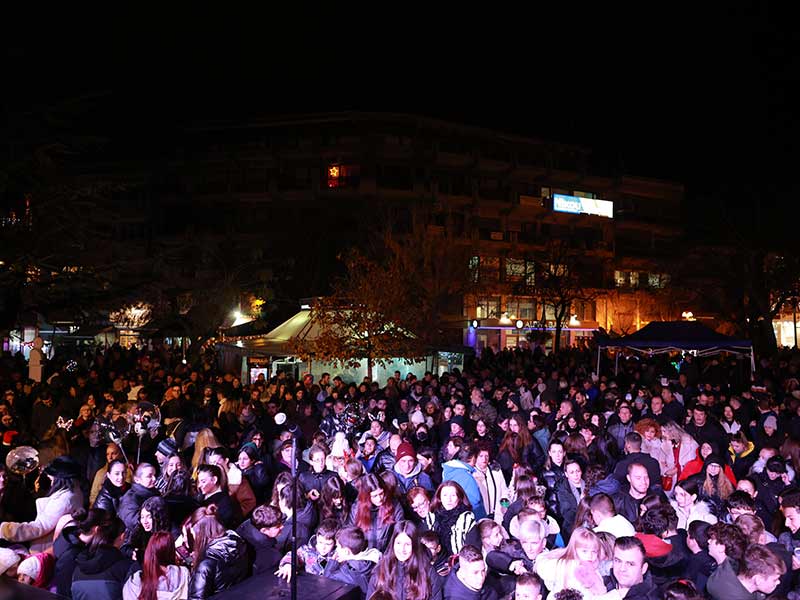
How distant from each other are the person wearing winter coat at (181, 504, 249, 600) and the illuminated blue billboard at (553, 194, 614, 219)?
48.7m

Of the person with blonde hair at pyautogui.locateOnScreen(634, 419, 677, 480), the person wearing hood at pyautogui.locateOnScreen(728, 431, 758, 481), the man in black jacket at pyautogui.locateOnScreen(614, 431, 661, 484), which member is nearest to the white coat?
the man in black jacket at pyautogui.locateOnScreen(614, 431, 661, 484)

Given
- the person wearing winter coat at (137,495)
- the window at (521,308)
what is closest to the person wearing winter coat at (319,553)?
the person wearing winter coat at (137,495)

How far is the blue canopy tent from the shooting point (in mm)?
17422

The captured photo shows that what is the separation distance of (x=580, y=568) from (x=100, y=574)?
3.02 metres

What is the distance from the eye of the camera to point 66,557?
459 centimetres

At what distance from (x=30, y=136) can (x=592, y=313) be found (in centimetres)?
4310

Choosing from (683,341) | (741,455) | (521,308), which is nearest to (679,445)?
(741,455)

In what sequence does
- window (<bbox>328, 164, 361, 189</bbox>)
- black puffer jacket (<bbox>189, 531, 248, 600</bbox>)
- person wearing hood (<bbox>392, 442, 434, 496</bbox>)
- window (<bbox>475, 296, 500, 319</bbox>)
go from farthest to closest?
window (<bbox>328, 164, 361, 189</bbox>)
window (<bbox>475, 296, 500, 319</bbox>)
person wearing hood (<bbox>392, 442, 434, 496</bbox>)
black puffer jacket (<bbox>189, 531, 248, 600</bbox>)

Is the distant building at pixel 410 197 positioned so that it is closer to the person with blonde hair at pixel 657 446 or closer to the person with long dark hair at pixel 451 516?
the person with blonde hair at pixel 657 446

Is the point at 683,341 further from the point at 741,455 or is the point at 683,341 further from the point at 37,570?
the point at 37,570

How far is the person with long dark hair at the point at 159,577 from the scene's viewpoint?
4.22 metres

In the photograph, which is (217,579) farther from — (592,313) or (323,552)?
(592,313)

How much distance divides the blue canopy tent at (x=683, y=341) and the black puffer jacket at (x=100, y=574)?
15952mm

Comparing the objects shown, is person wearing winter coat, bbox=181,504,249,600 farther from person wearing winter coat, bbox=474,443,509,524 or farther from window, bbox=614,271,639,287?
window, bbox=614,271,639,287
